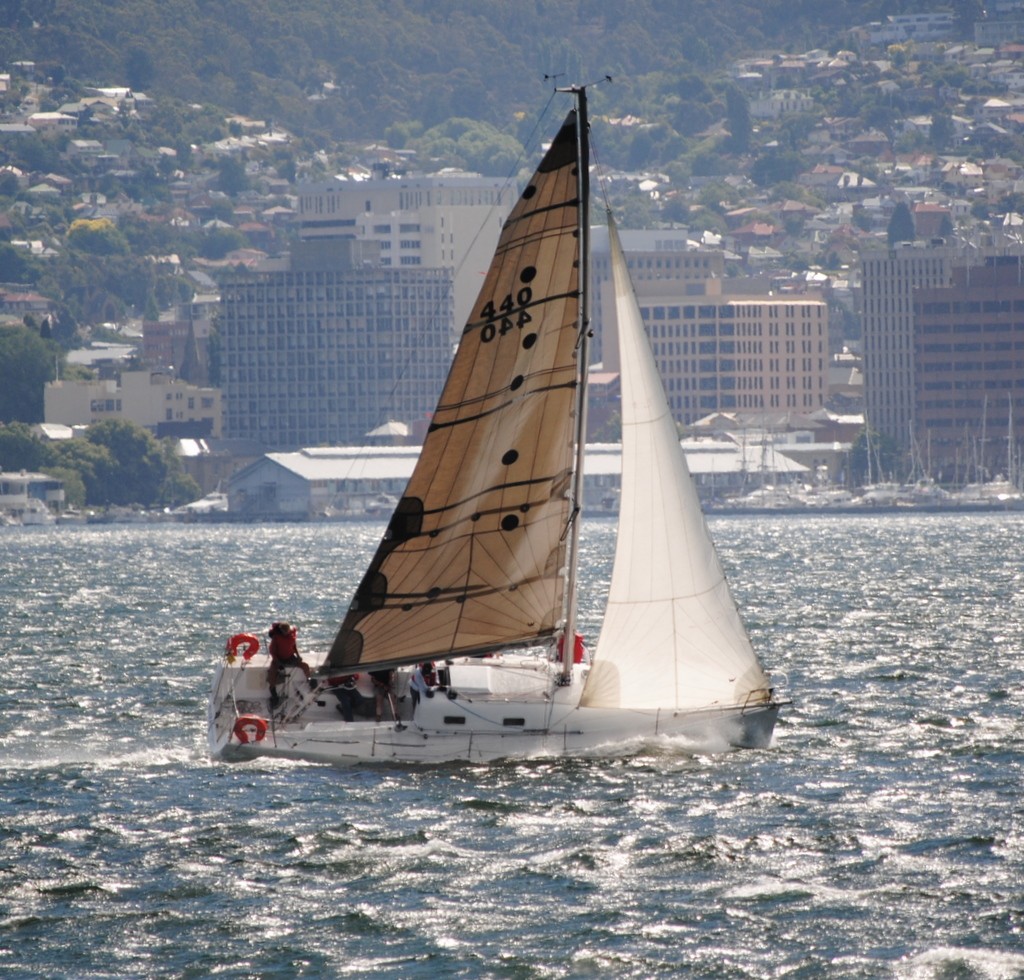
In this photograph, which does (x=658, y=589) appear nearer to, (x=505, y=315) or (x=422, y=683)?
(x=422, y=683)

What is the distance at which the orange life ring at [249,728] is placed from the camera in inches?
1352

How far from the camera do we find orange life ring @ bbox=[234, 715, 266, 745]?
34.3 m

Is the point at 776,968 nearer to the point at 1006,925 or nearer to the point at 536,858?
the point at 1006,925

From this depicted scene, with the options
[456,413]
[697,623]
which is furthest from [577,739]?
[456,413]

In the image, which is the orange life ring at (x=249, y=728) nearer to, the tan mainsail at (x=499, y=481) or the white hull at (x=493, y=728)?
the white hull at (x=493, y=728)

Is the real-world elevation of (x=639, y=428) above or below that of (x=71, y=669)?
above

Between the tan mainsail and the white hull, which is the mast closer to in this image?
the tan mainsail

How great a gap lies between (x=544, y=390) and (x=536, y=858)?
7310 mm

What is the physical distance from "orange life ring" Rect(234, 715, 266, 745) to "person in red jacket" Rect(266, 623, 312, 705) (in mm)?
736

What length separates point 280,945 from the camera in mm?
24734

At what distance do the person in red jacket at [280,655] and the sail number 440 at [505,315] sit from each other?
4.53m

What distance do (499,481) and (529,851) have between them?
256 inches

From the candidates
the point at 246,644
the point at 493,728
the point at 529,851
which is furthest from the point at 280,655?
the point at 529,851

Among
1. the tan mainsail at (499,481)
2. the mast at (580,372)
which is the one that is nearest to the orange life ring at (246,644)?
the tan mainsail at (499,481)
